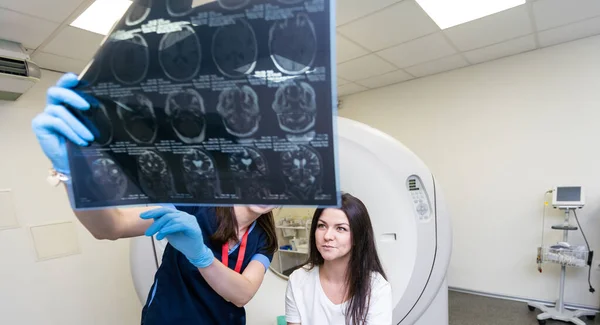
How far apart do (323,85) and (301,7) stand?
0.40 feet

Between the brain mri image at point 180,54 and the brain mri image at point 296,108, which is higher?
the brain mri image at point 180,54

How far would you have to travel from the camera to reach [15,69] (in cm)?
205

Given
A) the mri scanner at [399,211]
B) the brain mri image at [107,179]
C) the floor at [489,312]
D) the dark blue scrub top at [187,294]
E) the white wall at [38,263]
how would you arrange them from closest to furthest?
the brain mri image at [107,179], the dark blue scrub top at [187,294], the mri scanner at [399,211], the white wall at [38,263], the floor at [489,312]

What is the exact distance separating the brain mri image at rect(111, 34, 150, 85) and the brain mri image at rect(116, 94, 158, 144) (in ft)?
0.11

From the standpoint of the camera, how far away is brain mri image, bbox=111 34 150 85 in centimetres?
55

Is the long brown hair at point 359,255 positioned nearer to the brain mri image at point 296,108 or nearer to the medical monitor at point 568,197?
the brain mri image at point 296,108

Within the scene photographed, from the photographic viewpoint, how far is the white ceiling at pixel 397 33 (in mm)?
1888

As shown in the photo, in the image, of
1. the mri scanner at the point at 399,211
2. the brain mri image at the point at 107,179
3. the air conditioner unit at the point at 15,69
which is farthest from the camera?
the air conditioner unit at the point at 15,69

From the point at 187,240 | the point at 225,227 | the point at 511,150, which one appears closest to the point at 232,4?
the point at 187,240

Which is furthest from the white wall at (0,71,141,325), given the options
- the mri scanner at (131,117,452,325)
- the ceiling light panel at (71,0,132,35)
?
the mri scanner at (131,117,452,325)

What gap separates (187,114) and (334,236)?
0.81 meters

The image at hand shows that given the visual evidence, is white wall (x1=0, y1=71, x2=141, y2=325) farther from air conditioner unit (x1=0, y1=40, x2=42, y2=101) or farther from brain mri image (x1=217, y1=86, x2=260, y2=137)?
brain mri image (x1=217, y1=86, x2=260, y2=137)

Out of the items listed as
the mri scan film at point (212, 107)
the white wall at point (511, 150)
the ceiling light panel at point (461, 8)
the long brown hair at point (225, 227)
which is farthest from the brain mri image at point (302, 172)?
the white wall at point (511, 150)

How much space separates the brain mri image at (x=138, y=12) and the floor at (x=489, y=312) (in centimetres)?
312
